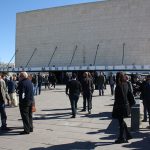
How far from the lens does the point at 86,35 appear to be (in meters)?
64.4

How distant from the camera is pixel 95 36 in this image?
63250mm

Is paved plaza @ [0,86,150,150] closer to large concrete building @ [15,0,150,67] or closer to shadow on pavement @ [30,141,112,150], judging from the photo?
shadow on pavement @ [30,141,112,150]

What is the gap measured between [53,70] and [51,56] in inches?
612

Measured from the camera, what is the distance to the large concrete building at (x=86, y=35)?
59250 millimetres

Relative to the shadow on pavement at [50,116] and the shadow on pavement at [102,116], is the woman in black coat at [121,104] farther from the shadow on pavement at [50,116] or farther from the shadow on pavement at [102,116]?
the shadow on pavement at [50,116]

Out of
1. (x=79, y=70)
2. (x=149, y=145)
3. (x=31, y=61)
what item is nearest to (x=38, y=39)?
(x=31, y=61)

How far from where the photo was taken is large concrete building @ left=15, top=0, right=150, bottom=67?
194ft

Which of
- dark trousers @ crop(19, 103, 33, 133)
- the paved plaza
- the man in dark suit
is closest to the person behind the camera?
the paved plaza

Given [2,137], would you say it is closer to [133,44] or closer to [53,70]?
[53,70]

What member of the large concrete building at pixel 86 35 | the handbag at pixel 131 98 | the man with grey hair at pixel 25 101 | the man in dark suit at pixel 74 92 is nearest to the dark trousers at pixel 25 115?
the man with grey hair at pixel 25 101

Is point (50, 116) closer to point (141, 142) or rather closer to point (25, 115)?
point (25, 115)

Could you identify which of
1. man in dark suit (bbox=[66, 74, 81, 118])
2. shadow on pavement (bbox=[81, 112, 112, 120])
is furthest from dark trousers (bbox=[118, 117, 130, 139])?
man in dark suit (bbox=[66, 74, 81, 118])

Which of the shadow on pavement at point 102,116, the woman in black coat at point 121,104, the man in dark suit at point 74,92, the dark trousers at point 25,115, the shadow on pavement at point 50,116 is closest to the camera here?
the woman in black coat at point 121,104

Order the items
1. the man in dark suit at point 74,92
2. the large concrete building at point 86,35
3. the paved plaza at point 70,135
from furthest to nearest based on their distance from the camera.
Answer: the large concrete building at point 86,35 → the man in dark suit at point 74,92 → the paved plaza at point 70,135
